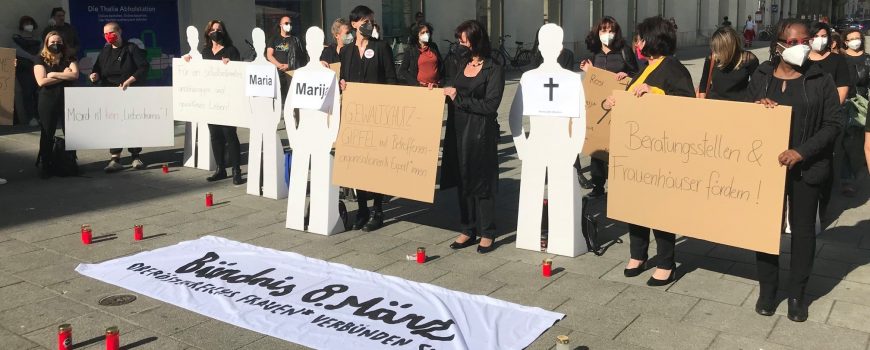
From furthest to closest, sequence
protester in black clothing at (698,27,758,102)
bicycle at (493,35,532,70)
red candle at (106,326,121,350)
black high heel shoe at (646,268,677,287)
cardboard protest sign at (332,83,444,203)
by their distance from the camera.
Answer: bicycle at (493,35,532,70) → cardboard protest sign at (332,83,444,203) → protester in black clothing at (698,27,758,102) → black high heel shoe at (646,268,677,287) → red candle at (106,326,121,350)

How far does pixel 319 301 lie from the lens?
17.2ft

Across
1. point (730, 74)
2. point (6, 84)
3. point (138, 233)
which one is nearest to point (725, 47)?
point (730, 74)

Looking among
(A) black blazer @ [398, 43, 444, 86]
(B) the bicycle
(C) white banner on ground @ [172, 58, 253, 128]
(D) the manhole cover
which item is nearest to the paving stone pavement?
(D) the manhole cover

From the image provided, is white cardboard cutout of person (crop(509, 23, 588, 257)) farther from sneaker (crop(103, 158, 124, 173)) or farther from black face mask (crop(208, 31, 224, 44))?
sneaker (crop(103, 158, 124, 173))

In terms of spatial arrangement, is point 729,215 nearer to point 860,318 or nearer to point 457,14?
point 860,318

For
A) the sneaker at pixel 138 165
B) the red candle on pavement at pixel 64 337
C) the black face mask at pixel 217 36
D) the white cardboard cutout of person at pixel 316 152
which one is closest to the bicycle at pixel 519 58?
the sneaker at pixel 138 165

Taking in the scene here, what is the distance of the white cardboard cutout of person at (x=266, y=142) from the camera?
829 cm

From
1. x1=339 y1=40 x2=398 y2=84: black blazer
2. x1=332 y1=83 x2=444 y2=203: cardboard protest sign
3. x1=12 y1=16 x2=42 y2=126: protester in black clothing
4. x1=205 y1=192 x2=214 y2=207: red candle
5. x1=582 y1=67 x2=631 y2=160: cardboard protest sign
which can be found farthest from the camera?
x1=12 y1=16 x2=42 y2=126: protester in black clothing

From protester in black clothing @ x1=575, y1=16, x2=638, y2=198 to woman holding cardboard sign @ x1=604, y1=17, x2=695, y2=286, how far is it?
2484 millimetres

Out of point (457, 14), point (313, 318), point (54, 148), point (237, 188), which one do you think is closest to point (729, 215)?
point (313, 318)

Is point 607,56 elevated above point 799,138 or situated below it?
above

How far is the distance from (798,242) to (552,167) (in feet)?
6.18

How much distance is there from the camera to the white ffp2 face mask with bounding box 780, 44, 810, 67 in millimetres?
4570

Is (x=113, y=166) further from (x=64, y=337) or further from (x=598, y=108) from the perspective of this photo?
(x=64, y=337)
